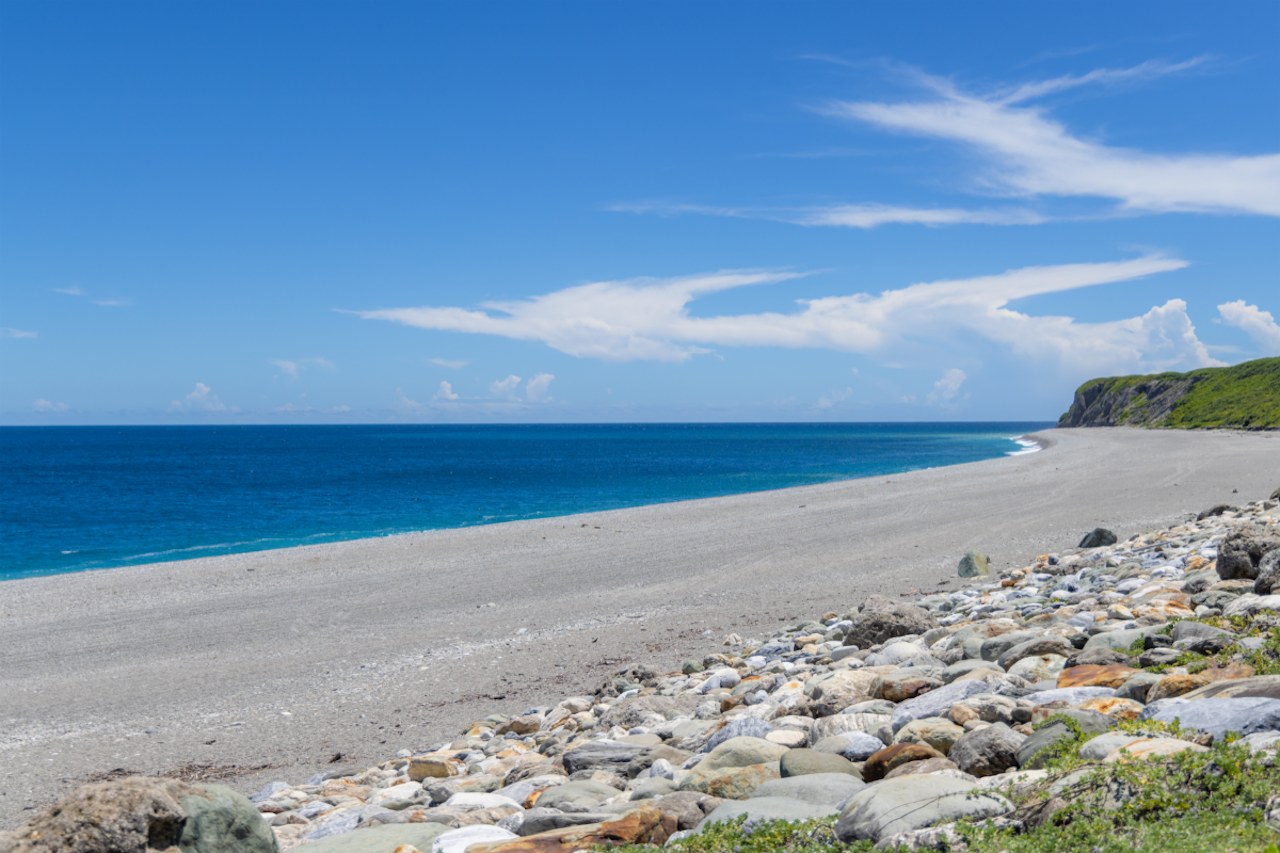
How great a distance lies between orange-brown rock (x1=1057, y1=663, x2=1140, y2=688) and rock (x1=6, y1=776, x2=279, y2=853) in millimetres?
5829

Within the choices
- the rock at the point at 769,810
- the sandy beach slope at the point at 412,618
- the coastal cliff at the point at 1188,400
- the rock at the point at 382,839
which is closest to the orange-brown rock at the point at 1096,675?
the rock at the point at 769,810

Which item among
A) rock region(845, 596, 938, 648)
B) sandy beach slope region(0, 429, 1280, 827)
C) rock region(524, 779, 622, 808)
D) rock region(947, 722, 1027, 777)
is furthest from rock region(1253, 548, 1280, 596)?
sandy beach slope region(0, 429, 1280, 827)

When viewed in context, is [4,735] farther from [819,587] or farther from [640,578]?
[819,587]

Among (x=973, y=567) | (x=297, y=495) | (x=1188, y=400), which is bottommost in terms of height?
(x=297, y=495)

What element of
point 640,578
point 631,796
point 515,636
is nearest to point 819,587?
point 640,578

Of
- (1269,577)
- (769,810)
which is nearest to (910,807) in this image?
(769,810)

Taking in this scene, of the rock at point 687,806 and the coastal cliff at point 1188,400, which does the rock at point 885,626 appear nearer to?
the rock at point 687,806

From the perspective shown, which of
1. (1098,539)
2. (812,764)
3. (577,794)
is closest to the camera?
(812,764)

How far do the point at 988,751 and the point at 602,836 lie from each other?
7.85ft

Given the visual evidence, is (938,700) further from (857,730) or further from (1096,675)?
(1096,675)

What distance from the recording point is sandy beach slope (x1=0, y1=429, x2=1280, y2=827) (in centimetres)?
1214

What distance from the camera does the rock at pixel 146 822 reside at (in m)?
5.09

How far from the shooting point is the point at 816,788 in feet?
19.1

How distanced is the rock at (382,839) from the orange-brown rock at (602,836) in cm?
48
